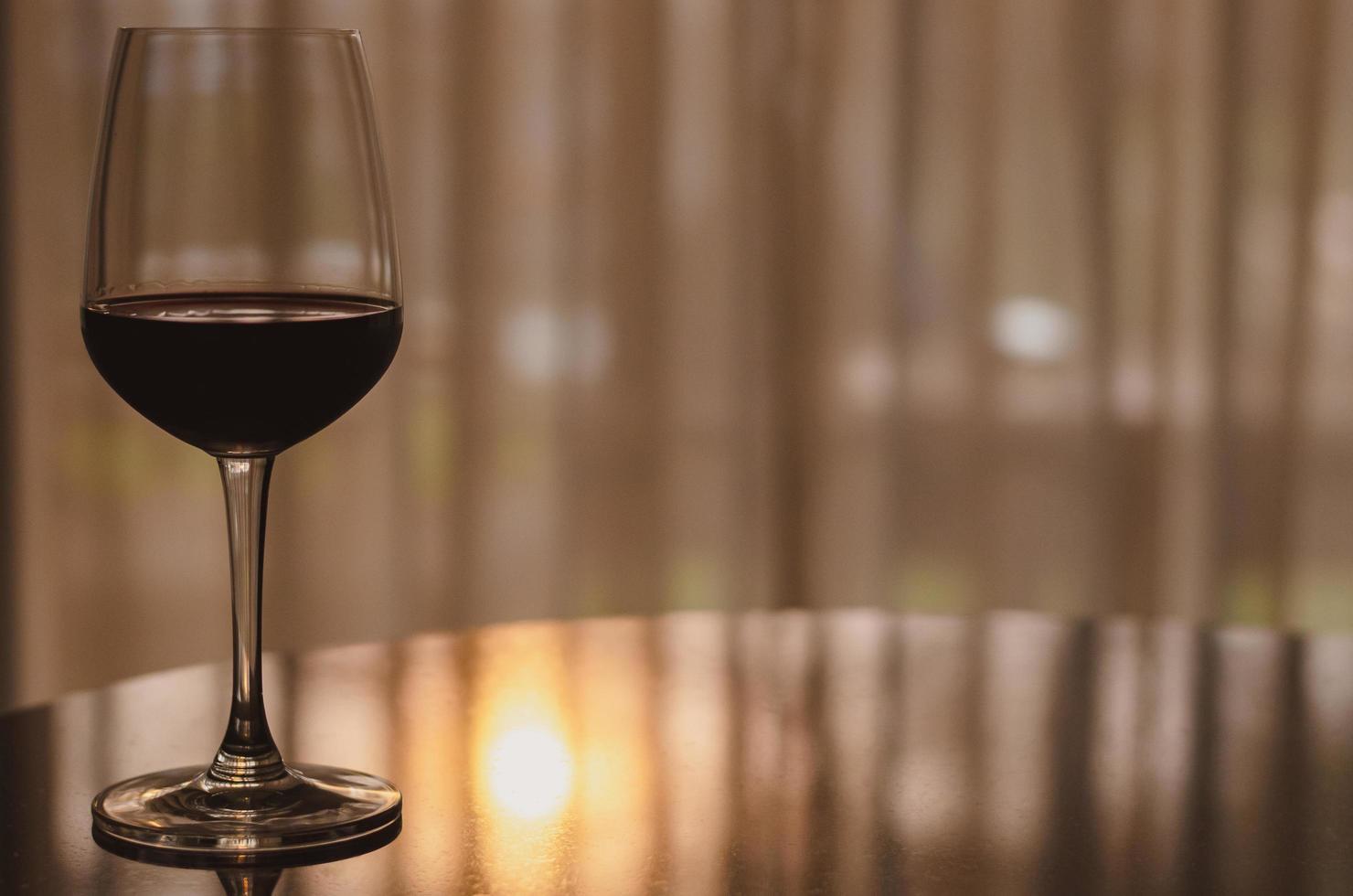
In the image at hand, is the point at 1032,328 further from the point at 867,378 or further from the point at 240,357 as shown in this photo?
the point at 240,357

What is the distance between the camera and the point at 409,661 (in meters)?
0.87

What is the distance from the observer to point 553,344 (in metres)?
2.26

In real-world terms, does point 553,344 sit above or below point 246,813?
above

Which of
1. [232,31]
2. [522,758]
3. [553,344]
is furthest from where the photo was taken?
[553,344]

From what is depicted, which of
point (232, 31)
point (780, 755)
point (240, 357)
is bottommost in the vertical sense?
point (780, 755)

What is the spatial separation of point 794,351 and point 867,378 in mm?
104

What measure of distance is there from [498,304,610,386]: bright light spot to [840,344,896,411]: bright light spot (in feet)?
1.07

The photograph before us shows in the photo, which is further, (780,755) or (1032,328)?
(1032,328)

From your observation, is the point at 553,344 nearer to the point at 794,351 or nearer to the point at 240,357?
the point at 794,351

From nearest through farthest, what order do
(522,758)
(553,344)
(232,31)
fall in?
(232,31), (522,758), (553,344)

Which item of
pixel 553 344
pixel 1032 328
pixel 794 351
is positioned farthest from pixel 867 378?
pixel 553 344

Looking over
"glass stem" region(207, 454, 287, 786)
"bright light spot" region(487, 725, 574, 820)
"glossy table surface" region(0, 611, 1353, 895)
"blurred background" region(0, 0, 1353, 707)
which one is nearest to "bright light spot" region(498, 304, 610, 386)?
"blurred background" region(0, 0, 1353, 707)

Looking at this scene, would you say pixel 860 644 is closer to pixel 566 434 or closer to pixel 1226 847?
pixel 1226 847

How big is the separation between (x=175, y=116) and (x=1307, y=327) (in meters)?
1.96
